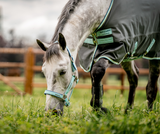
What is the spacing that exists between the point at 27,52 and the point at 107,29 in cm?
462

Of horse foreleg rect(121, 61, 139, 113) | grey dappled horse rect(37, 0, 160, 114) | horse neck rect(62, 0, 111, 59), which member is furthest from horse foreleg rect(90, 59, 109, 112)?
horse foreleg rect(121, 61, 139, 113)

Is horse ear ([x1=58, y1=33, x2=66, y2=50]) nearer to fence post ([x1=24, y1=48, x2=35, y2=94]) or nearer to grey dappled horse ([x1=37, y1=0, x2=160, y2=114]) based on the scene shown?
grey dappled horse ([x1=37, y1=0, x2=160, y2=114])

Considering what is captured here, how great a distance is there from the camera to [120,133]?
51.7 inches

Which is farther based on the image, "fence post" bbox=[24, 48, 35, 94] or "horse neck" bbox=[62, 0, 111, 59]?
"fence post" bbox=[24, 48, 35, 94]

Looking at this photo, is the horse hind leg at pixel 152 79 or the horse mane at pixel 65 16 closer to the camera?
the horse mane at pixel 65 16

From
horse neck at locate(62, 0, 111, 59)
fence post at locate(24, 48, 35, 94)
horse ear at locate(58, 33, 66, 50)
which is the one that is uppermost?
horse neck at locate(62, 0, 111, 59)

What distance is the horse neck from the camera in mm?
1906

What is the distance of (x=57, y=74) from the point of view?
5.63 feet

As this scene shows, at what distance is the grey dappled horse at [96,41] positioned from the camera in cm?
174

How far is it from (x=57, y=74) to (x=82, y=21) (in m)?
0.69

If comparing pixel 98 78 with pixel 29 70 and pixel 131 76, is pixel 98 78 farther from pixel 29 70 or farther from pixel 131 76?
pixel 29 70

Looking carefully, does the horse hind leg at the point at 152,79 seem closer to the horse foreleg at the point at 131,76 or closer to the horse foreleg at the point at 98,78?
the horse foreleg at the point at 131,76

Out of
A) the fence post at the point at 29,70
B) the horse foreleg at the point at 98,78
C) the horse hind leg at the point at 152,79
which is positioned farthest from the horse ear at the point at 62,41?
the fence post at the point at 29,70

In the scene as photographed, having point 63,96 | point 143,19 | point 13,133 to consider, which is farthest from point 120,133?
point 143,19
